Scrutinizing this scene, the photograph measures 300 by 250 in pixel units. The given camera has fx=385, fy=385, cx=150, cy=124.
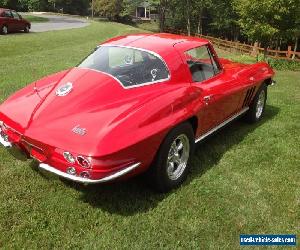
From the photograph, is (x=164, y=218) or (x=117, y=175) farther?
(x=164, y=218)

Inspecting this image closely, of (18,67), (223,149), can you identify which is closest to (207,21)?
(18,67)

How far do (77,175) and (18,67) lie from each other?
8.07 meters

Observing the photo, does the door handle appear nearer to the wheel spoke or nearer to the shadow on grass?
the wheel spoke

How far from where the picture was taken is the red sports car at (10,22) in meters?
21.1

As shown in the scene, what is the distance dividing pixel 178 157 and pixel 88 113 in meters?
1.24

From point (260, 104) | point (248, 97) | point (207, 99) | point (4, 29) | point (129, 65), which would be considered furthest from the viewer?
point (4, 29)

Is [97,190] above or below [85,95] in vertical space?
below

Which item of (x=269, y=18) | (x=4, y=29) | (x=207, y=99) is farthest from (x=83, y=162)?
(x=4, y=29)

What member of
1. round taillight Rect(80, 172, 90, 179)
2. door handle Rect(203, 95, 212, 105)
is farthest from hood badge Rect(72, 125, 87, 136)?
door handle Rect(203, 95, 212, 105)

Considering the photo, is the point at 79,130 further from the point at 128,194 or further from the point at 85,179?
the point at 128,194

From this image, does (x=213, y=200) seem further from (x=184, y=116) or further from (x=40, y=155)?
(x=40, y=155)

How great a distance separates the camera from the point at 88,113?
394cm

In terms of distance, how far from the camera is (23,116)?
161 inches

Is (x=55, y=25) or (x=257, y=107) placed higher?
(x=257, y=107)
